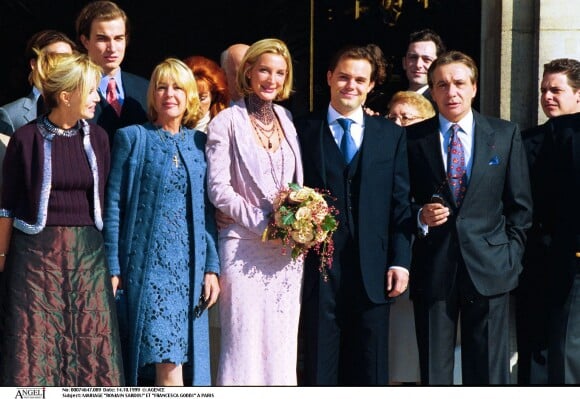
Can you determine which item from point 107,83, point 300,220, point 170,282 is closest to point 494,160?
point 300,220

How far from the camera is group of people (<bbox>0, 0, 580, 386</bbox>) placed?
7816 mm

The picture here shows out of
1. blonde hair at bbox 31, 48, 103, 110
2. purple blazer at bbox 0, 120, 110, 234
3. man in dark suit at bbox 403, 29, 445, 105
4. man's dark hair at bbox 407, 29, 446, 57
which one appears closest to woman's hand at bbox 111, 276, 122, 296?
purple blazer at bbox 0, 120, 110, 234

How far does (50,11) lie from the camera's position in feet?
39.9

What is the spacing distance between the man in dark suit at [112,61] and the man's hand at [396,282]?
165 centimetres

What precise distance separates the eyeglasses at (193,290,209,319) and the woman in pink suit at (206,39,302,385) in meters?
0.11

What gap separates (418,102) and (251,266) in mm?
1595

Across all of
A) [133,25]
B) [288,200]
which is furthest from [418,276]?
[133,25]

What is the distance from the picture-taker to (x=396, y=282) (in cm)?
828

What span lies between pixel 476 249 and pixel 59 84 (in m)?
2.37

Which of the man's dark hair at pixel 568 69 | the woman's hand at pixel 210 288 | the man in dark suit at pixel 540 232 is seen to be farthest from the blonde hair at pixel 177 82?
the man's dark hair at pixel 568 69

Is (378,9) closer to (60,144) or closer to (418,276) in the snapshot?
(418,276)

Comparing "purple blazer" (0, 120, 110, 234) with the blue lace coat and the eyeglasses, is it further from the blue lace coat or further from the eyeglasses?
the eyeglasses

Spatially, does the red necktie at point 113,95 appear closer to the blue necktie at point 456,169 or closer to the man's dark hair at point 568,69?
the blue necktie at point 456,169

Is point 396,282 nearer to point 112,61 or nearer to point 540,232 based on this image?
point 540,232
